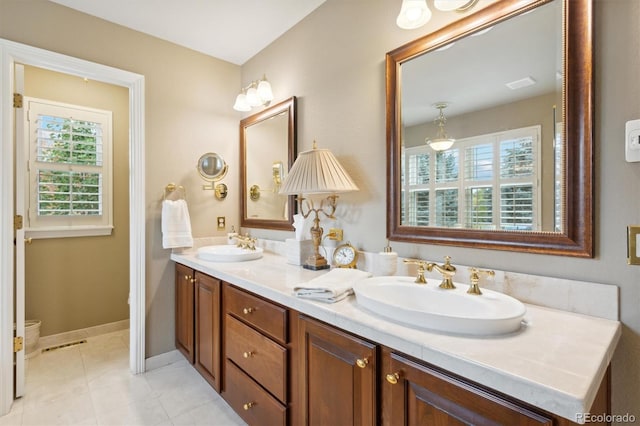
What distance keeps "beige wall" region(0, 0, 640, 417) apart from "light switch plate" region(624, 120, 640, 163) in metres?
0.02

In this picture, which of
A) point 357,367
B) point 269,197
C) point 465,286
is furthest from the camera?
point 269,197

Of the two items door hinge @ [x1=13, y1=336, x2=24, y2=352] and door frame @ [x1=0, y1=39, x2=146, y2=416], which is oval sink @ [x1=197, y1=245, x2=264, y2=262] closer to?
door frame @ [x1=0, y1=39, x2=146, y2=416]

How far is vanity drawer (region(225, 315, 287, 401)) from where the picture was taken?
1.28m

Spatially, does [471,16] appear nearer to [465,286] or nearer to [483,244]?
[483,244]

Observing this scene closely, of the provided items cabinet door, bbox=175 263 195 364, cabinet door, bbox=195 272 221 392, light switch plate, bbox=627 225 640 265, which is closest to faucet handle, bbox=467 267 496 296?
light switch plate, bbox=627 225 640 265

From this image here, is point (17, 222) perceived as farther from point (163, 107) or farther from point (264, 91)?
point (264, 91)

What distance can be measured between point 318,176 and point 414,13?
2.69 ft

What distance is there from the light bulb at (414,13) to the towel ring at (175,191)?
1.89 m

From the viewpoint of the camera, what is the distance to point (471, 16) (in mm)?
1232

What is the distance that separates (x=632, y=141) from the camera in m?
0.89

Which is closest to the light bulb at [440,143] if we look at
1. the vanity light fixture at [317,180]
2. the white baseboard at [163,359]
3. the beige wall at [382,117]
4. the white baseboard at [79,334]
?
the beige wall at [382,117]

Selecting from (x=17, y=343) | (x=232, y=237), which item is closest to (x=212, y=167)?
(x=232, y=237)

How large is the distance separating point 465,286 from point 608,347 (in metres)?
0.45

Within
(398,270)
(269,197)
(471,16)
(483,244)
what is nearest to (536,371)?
(483,244)
